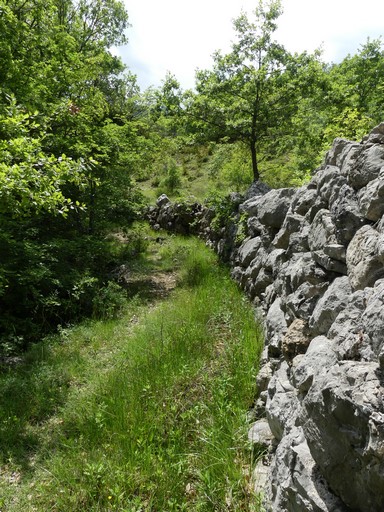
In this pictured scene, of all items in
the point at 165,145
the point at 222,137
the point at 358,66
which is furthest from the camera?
the point at 358,66

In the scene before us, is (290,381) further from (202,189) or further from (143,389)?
(202,189)

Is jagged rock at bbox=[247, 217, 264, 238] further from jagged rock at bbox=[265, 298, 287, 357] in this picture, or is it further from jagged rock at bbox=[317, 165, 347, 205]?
jagged rock at bbox=[317, 165, 347, 205]

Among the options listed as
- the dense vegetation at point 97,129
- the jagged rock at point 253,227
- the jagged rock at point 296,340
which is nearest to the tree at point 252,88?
the dense vegetation at point 97,129

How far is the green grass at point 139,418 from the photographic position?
2715mm

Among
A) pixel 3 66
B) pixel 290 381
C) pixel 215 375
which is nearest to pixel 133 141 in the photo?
pixel 3 66

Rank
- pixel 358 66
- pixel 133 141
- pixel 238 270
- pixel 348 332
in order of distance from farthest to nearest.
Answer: pixel 358 66
pixel 133 141
pixel 238 270
pixel 348 332

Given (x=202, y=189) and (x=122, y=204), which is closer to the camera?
(x=122, y=204)

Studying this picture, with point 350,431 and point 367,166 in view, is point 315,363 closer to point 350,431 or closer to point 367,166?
point 350,431

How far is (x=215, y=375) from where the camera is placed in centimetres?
403

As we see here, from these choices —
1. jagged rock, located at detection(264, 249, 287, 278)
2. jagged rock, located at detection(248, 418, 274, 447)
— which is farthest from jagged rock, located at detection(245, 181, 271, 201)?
jagged rock, located at detection(248, 418, 274, 447)

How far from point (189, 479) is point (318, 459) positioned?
1.47 m

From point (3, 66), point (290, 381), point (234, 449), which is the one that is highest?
point (3, 66)

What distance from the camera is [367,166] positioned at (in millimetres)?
2525

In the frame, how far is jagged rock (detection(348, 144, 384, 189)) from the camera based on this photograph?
247 cm
